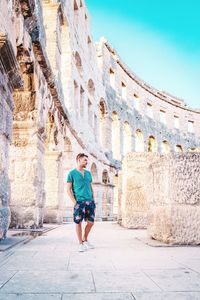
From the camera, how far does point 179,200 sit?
4.70m

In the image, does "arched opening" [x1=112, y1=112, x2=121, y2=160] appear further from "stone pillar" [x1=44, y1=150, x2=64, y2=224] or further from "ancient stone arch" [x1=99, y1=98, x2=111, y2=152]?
"stone pillar" [x1=44, y1=150, x2=64, y2=224]

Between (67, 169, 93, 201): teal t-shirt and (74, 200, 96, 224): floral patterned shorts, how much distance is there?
6 centimetres

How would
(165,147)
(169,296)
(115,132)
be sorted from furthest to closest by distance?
(165,147) → (115,132) → (169,296)

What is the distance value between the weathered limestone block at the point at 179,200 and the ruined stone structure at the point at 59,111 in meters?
2.06

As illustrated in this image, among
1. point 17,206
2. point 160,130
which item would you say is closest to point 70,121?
point 17,206

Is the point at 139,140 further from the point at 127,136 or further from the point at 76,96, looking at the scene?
the point at 76,96

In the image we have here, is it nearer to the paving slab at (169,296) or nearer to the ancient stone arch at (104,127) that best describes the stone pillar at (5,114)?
the paving slab at (169,296)

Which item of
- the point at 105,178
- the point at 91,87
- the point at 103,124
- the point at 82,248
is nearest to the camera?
the point at 82,248

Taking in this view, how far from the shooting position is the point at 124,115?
976 inches

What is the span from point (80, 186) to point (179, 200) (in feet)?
4.28

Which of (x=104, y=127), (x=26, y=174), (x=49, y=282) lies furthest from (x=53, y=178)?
(x=104, y=127)

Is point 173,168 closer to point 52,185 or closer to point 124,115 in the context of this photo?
point 52,185

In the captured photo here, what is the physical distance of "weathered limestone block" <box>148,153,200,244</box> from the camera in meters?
4.63

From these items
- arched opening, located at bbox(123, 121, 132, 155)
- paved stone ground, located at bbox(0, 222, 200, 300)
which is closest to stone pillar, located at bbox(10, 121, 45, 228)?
paved stone ground, located at bbox(0, 222, 200, 300)
